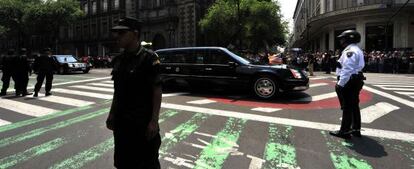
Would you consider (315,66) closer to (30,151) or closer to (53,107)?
(53,107)

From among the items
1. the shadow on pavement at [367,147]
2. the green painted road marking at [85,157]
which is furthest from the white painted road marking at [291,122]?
the green painted road marking at [85,157]

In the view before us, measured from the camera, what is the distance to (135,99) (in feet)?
10.5

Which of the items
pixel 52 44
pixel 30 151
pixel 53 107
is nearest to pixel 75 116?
pixel 53 107

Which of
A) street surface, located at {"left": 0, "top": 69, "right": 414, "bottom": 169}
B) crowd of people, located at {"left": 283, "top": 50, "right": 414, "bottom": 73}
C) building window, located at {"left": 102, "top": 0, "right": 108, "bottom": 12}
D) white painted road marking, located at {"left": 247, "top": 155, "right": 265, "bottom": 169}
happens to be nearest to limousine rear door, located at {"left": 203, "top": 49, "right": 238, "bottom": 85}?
street surface, located at {"left": 0, "top": 69, "right": 414, "bottom": 169}

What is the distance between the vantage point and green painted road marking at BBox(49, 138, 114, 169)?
4.69 meters

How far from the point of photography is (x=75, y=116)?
8125 millimetres

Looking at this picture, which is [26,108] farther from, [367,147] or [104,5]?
[104,5]

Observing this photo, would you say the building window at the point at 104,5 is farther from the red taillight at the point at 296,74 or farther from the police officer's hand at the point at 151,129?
the police officer's hand at the point at 151,129

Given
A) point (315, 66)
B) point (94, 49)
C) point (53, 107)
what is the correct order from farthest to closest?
point (94, 49) < point (315, 66) < point (53, 107)

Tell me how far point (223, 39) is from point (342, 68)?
3104 cm

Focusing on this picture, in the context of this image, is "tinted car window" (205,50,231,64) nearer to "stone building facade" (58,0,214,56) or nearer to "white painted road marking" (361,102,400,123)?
"white painted road marking" (361,102,400,123)

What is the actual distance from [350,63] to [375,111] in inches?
126

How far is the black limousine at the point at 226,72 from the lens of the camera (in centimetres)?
1003

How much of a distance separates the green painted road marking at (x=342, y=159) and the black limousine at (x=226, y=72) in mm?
4539
